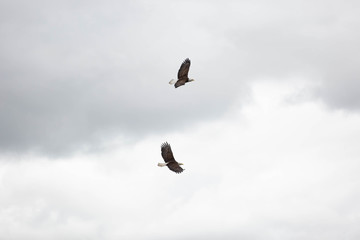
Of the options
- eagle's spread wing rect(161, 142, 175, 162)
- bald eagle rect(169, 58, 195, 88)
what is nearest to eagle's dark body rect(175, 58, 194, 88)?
bald eagle rect(169, 58, 195, 88)

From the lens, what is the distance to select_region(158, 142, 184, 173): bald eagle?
90.3 meters

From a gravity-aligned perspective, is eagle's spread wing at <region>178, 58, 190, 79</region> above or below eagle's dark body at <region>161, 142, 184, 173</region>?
above

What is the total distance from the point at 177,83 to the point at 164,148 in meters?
13.9

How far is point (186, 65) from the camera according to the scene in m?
97.6

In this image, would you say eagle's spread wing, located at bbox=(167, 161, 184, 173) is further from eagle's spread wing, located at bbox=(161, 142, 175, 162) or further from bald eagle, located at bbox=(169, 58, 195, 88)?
bald eagle, located at bbox=(169, 58, 195, 88)

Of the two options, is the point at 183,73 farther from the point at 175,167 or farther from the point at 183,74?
the point at 175,167

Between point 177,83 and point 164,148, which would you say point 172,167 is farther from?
point 177,83

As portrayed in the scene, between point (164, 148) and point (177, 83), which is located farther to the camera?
point (177, 83)

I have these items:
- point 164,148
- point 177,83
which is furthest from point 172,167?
point 177,83

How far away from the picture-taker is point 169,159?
92688 millimetres

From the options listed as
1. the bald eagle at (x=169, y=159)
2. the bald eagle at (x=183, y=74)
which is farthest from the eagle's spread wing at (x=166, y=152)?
the bald eagle at (x=183, y=74)

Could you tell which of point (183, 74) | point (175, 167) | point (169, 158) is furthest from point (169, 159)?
point (183, 74)

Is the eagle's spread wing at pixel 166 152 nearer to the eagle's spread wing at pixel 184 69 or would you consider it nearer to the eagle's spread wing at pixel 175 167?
the eagle's spread wing at pixel 175 167

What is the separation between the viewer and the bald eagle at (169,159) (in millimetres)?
90256
